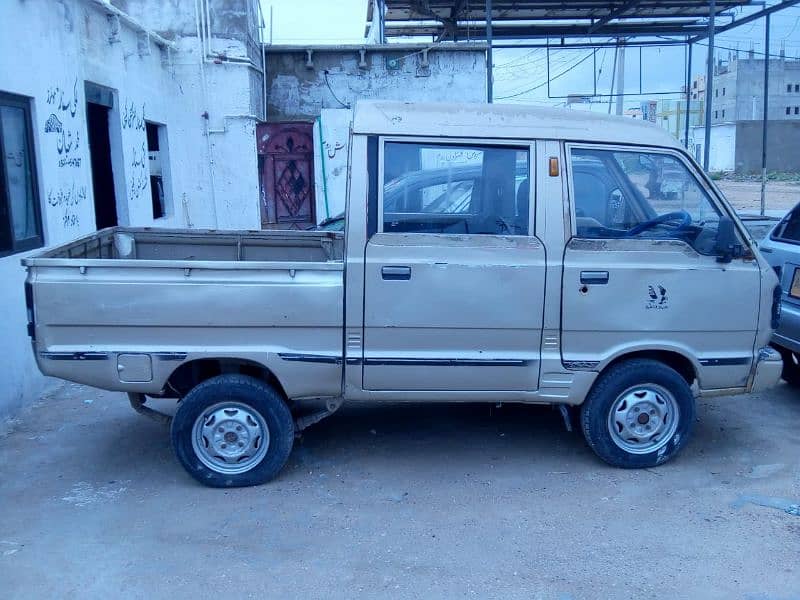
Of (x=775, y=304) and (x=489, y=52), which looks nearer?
(x=775, y=304)

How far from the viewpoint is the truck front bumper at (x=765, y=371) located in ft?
16.2

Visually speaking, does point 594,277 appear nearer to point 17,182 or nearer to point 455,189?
point 455,189

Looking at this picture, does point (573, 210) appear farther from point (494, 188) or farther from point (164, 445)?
point (164, 445)

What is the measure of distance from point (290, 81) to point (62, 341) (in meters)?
10.1

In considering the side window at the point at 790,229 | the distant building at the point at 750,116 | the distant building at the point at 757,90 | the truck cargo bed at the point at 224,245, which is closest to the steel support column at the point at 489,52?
the side window at the point at 790,229

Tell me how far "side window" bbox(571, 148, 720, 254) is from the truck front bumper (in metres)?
0.81

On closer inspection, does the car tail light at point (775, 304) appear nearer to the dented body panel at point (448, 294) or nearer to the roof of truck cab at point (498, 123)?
the dented body panel at point (448, 294)

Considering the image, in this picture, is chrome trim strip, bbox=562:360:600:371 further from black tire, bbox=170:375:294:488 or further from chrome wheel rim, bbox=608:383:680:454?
black tire, bbox=170:375:294:488

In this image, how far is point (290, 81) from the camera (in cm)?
1377

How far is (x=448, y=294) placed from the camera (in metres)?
4.60

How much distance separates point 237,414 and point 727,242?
10.1ft

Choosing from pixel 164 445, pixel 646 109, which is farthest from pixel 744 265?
pixel 646 109

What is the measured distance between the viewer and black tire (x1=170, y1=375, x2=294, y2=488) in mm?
4645

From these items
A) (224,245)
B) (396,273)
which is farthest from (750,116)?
(396,273)
